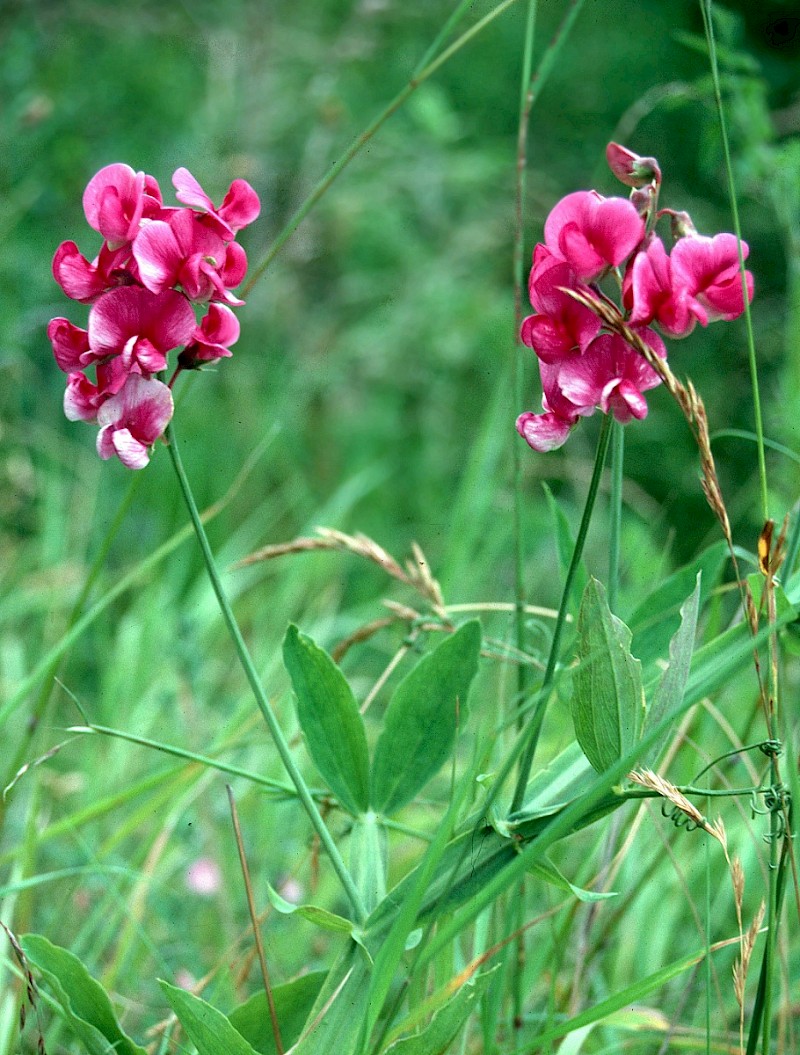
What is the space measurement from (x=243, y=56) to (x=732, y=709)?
2.40m

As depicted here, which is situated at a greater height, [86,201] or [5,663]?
[86,201]

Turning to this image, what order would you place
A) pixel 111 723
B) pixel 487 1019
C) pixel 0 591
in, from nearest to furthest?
pixel 487 1019
pixel 111 723
pixel 0 591

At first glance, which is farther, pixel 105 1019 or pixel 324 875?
pixel 324 875

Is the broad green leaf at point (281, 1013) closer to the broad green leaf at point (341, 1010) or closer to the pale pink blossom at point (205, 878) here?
the broad green leaf at point (341, 1010)

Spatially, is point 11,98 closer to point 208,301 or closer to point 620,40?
point 620,40

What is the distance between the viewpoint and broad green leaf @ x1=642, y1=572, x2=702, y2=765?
59 centimetres

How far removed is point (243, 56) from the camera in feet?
10.3

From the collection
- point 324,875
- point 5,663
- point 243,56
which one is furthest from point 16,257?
point 324,875

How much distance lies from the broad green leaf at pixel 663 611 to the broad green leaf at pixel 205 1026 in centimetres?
38

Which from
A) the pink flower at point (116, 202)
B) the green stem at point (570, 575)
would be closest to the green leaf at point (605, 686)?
the green stem at point (570, 575)

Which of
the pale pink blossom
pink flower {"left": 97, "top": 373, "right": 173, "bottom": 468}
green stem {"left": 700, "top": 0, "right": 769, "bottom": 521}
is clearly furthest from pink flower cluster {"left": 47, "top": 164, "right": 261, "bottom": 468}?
the pale pink blossom

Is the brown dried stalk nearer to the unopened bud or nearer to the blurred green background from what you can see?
the unopened bud

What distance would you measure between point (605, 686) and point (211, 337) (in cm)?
32

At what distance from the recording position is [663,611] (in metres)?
0.82
